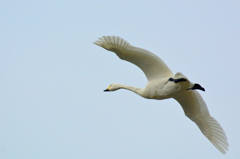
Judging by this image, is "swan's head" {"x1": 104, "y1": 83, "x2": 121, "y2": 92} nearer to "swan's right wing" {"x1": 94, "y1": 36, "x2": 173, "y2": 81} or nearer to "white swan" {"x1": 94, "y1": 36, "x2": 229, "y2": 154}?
"white swan" {"x1": 94, "y1": 36, "x2": 229, "y2": 154}

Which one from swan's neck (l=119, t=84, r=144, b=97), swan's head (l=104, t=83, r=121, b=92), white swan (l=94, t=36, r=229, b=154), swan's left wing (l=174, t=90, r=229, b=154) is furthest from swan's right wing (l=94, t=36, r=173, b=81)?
swan's head (l=104, t=83, r=121, b=92)

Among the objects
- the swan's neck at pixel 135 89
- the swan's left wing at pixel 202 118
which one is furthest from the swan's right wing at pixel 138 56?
the swan's left wing at pixel 202 118

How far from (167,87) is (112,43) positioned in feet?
8.02

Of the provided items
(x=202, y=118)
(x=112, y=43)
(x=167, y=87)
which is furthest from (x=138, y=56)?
(x=202, y=118)

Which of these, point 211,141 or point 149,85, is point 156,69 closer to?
point 149,85

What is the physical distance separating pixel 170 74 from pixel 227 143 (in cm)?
341

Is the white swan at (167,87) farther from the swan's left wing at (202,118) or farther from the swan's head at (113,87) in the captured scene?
the swan's head at (113,87)

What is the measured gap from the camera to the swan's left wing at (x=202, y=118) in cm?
1794

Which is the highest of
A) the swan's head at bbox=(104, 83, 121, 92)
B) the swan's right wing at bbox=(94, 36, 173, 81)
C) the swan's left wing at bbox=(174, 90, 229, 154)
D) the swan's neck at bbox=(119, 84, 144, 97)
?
the swan's right wing at bbox=(94, 36, 173, 81)

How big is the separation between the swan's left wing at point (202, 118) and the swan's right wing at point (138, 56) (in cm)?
129

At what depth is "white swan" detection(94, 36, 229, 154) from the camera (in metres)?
16.6

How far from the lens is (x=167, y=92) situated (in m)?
16.9

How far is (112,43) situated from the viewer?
16656 mm

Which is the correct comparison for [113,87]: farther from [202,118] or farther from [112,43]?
[202,118]
